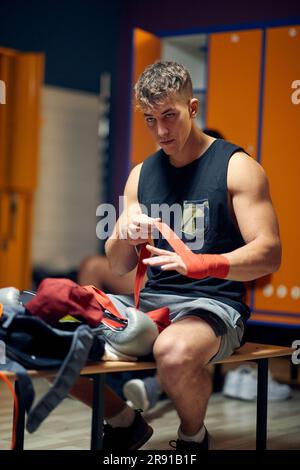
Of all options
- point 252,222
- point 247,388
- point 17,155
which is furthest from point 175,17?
point 252,222

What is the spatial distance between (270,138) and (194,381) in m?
2.26

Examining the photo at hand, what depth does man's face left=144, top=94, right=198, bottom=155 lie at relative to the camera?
6.66ft

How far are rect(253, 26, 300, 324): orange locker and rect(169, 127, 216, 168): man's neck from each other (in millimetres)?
1712

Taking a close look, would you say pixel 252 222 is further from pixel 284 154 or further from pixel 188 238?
pixel 284 154

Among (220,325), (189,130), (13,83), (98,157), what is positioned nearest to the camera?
(220,325)

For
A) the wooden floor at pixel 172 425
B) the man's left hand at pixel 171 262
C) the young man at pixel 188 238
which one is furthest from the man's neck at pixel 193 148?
the wooden floor at pixel 172 425

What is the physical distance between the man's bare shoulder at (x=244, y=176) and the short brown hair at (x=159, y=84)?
0.23 m

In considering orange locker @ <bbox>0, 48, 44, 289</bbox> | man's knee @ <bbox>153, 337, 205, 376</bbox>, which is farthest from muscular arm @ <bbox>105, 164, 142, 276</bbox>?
orange locker @ <bbox>0, 48, 44, 289</bbox>

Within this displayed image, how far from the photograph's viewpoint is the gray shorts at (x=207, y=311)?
2000 millimetres

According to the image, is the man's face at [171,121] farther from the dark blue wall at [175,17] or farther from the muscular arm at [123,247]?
the dark blue wall at [175,17]

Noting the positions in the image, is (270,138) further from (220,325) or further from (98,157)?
(98,157)

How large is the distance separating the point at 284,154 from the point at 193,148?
1766mm
